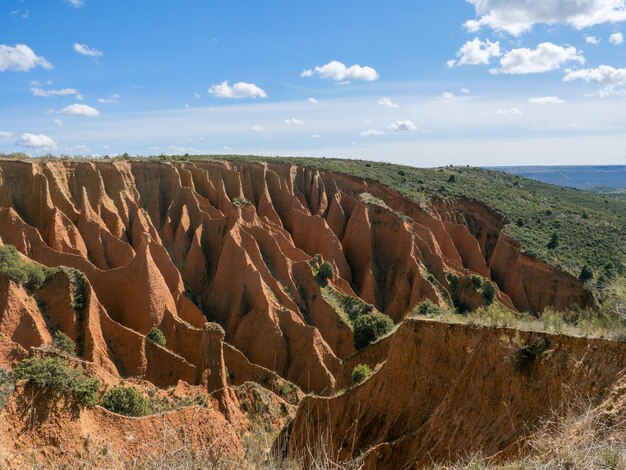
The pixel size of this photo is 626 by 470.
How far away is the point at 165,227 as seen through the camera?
3684 cm

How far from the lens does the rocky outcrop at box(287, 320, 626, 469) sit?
393 inches

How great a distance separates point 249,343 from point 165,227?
1452cm

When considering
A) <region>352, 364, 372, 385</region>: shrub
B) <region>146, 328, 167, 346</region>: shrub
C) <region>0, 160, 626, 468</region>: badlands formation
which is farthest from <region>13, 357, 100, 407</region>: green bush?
<region>352, 364, 372, 385</region>: shrub

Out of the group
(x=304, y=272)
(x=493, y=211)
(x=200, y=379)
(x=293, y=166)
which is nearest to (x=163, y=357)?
(x=200, y=379)

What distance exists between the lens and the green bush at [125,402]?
1650 cm

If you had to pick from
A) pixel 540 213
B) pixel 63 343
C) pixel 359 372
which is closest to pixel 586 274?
pixel 540 213

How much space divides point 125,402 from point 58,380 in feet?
13.0

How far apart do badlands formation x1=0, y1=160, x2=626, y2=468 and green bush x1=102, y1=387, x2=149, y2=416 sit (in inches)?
48.6

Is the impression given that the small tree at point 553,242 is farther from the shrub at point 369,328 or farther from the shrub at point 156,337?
the shrub at point 156,337

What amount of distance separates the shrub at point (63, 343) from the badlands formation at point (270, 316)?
38cm

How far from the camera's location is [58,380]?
13180 mm

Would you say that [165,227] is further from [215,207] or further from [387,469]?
[387,469]

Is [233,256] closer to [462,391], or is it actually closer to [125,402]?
[125,402]

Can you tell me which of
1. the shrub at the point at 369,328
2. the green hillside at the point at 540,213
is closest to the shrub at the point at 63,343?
the shrub at the point at 369,328
